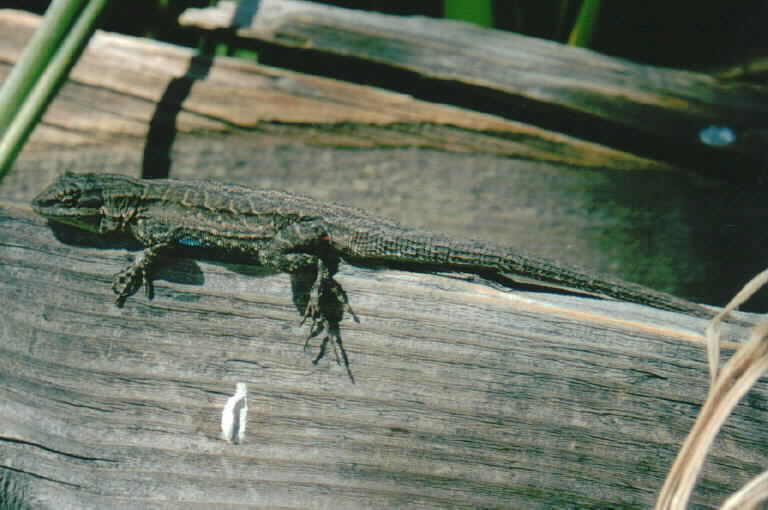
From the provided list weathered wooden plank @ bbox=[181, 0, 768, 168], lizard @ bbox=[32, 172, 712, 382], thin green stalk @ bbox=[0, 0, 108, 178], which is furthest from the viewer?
weathered wooden plank @ bbox=[181, 0, 768, 168]

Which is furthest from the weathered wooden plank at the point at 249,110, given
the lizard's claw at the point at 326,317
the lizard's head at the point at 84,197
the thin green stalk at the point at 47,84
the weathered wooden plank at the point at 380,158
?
the lizard's claw at the point at 326,317

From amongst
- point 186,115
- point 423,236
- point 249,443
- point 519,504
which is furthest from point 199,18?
point 519,504

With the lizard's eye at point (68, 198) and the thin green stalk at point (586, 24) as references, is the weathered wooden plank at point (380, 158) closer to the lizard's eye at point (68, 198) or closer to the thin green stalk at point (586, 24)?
the lizard's eye at point (68, 198)

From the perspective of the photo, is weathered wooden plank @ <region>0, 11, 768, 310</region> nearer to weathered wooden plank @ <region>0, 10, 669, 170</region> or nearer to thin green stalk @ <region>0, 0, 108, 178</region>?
weathered wooden plank @ <region>0, 10, 669, 170</region>

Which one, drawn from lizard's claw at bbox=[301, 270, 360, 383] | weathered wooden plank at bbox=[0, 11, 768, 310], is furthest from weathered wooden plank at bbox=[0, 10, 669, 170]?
lizard's claw at bbox=[301, 270, 360, 383]

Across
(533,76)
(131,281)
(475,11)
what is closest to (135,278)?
(131,281)

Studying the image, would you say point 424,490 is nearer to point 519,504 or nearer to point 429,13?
point 519,504
